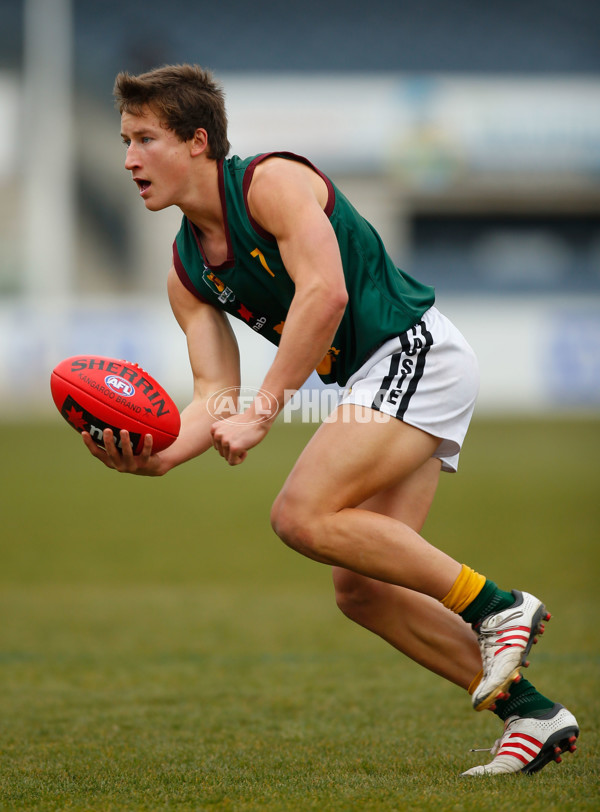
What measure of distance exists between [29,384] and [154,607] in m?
13.7

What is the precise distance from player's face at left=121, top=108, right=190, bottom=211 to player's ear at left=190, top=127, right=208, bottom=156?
2cm

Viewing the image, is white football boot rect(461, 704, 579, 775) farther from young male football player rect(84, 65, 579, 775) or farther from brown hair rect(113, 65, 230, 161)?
brown hair rect(113, 65, 230, 161)

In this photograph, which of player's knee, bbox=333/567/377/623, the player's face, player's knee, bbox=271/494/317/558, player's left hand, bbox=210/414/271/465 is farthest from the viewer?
player's knee, bbox=333/567/377/623

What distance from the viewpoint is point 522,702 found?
10.4 ft

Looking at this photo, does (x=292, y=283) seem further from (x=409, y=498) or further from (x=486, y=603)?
(x=486, y=603)

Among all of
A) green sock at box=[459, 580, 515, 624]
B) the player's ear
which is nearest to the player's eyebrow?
the player's ear

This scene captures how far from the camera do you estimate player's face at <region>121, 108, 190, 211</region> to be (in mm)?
3105

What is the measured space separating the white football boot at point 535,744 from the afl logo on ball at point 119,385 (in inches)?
58.1

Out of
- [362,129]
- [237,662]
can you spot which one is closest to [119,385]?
[237,662]

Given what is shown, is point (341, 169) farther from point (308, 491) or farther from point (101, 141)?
point (308, 491)

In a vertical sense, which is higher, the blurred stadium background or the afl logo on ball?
the blurred stadium background

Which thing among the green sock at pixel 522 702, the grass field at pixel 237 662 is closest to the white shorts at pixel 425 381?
the green sock at pixel 522 702

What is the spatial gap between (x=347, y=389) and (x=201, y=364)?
1.62 feet

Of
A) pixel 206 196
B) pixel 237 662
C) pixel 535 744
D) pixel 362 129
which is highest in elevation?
pixel 362 129
